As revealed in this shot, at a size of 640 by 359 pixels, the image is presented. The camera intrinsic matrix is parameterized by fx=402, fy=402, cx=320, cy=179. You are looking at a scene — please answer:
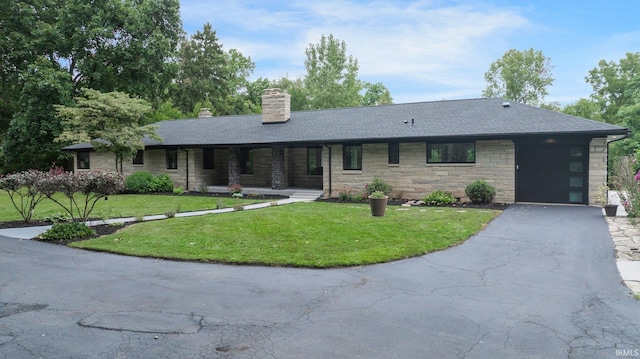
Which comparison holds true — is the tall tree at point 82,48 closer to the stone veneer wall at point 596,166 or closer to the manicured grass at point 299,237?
the manicured grass at point 299,237

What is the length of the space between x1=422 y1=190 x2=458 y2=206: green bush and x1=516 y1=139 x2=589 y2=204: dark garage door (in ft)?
8.34

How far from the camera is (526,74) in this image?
137 feet

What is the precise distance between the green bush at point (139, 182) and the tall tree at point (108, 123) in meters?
1.30

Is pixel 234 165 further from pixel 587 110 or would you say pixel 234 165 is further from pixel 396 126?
pixel 587 110

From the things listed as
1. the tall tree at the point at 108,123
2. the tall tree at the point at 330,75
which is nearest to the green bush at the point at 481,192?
the tall tree at the point at 108,123

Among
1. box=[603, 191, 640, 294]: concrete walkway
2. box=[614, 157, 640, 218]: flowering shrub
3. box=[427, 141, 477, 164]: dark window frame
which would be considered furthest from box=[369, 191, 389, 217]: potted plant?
box=[614, 157, 640, 218]: flowering shrub

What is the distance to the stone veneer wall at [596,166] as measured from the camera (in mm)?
13752

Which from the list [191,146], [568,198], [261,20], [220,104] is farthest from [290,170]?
[220,104]

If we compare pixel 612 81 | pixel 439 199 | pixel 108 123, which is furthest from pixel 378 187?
→ pixel 612 81

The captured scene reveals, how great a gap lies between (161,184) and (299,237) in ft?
47.4

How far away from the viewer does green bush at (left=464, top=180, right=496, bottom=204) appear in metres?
14.8

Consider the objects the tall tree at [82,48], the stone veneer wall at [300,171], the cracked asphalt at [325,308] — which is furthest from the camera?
the tall tree at [82,48]

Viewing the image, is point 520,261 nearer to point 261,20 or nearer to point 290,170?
point 261,20

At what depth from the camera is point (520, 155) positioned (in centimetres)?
1526
